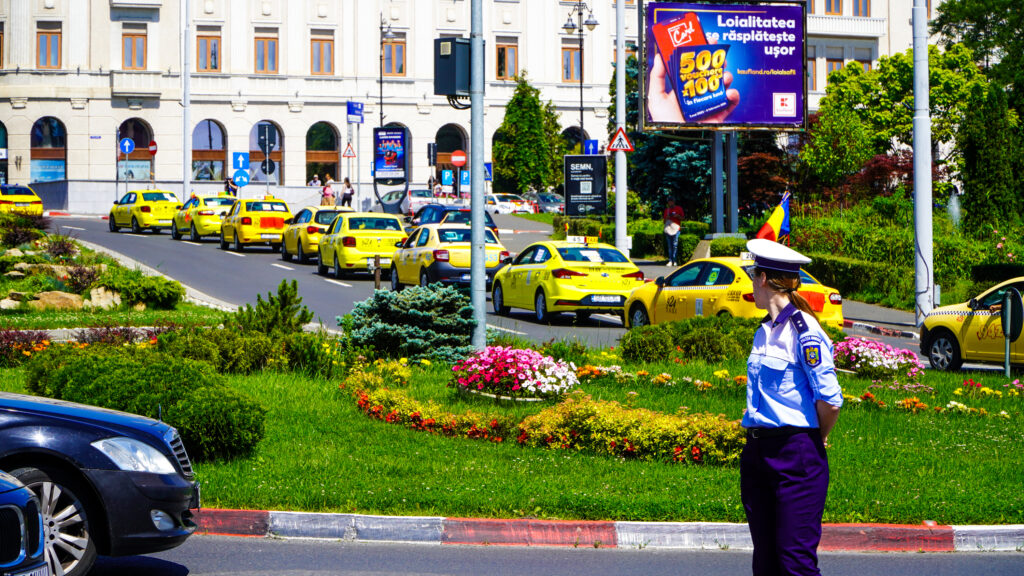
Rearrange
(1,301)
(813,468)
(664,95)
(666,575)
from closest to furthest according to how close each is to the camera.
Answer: (813,468) < (666,575) < (1,301) < (664,95)

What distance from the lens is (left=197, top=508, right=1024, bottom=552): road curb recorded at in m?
8.55

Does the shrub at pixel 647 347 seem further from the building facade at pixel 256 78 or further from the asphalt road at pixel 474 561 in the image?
the building facade at pixel 256 78

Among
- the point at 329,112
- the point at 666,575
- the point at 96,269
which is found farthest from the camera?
the point at 329,112

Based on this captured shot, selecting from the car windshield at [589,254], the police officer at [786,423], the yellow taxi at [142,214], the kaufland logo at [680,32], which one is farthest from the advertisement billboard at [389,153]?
the police officer at [786,423]

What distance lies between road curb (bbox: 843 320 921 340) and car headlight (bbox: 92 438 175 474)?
1890 cm

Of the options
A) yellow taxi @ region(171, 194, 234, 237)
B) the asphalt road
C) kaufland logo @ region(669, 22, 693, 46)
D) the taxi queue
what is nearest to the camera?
the asphalt road

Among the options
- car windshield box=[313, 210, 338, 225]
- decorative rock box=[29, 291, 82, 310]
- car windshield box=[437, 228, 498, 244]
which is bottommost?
decorative rock box=[29, 291, 82, 310]

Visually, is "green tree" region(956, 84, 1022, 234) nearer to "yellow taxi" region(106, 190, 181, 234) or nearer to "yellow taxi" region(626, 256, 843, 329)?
"yellow taxi" region(626, 256, 843, 329)

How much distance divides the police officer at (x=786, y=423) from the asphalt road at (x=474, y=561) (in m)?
2.13

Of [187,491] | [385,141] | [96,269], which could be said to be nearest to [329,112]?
[385,141]

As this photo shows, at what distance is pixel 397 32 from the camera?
73562 millimetres

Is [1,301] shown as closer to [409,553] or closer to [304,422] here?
[304,422]

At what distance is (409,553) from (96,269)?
57.9 feet

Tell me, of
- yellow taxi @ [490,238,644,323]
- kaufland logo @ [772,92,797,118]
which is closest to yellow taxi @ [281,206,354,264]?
yellow taxi @ [490,238,644,323]
